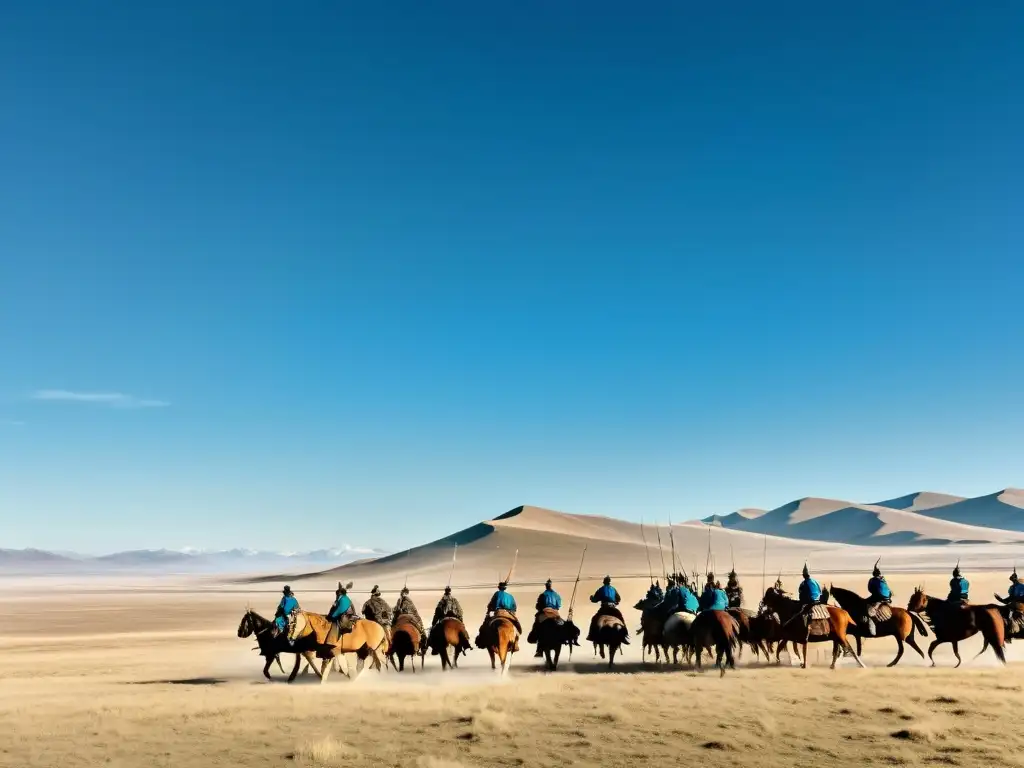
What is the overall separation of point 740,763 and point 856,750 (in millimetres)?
1715

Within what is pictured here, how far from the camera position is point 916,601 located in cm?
2273

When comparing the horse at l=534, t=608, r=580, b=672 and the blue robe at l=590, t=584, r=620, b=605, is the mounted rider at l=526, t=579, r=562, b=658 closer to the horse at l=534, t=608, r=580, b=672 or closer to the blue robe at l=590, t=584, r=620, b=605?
the horse at l=534, t=608, r=580, b=672

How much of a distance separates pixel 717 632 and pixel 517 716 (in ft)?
23.2

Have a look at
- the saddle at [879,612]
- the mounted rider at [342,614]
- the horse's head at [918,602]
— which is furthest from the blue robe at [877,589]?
the mounted rider at [342,614]

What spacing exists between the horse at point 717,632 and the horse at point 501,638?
13.5 ft

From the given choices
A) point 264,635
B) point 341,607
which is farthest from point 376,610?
point 264,635

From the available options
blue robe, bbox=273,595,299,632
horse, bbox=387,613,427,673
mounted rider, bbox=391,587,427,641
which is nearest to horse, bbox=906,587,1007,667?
horse, bbox=387,613,427,673

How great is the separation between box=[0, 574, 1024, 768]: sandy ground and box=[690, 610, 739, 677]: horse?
0.66 meters

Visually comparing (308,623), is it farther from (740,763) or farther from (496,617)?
(740,763)

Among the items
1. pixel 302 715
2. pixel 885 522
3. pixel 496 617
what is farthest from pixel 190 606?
pixel 885 522

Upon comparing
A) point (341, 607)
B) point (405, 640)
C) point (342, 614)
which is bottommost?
point (405, 640)

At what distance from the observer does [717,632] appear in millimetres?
19828

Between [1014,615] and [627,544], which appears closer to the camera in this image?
[1014,615]

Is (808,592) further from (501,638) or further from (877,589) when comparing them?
(501,638)
